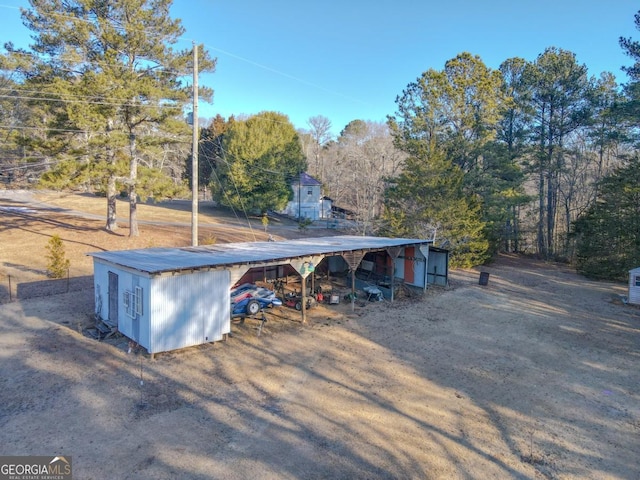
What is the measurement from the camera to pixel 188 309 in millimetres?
11023

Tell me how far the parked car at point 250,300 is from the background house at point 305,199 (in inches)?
1204

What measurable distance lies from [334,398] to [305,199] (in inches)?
1498

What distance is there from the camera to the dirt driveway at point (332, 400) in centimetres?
655

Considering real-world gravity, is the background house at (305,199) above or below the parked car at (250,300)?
above

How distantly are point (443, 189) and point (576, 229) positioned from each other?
10820mm

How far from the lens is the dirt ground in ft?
21.5

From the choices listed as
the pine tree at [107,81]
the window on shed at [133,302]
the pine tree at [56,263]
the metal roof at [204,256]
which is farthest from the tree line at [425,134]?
the window on shed at [133,302]

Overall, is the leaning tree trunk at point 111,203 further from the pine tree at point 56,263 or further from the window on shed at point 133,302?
the window on shed at point 133,302

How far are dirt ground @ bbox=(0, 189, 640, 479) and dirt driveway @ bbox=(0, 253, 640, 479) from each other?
0.12ft

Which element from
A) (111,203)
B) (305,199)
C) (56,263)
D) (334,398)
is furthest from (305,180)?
(334,398)

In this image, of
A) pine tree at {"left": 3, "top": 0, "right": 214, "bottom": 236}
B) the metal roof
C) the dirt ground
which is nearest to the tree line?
pine tree at {"left": 3, "top": 0, "right": 214, "bottom": 236}

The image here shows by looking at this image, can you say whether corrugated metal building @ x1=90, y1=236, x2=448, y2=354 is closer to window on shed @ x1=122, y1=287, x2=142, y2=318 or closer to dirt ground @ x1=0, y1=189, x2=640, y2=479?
window on shed @ x1=122, y1=287, x2=142, y2=318

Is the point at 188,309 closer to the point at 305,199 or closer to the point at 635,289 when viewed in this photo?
the point at 635,289

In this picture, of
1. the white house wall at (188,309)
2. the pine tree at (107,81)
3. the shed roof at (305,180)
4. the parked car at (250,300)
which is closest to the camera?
the white house wall at (188,309)
